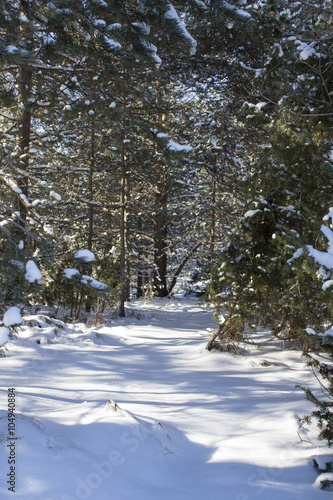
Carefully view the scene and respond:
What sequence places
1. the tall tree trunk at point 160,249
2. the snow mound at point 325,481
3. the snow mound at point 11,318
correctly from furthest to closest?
the tall tree trunk at point 160,249 < the snow mound at point 325,481 < the snow mound at point 11,318

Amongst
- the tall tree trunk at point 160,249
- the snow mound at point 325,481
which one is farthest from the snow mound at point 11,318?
the tall tree trunk at point 160,249

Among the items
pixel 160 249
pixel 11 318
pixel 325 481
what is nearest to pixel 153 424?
pixel 325 481

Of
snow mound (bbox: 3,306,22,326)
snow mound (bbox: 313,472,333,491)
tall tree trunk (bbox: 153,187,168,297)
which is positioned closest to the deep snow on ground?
snow mound (bbox: 313,472,333,491)

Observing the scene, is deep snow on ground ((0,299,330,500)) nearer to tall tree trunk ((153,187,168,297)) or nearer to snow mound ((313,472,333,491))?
snow mound ((313,472,333,491))

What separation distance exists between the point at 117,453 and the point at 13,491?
3.00 feet

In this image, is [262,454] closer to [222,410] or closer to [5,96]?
[222,410]

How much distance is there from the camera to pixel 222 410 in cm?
425

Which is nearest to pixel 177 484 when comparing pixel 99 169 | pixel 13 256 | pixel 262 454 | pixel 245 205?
pixel 262 454

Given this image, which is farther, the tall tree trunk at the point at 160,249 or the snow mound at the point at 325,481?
the tall tree trunk at the point at 160,249

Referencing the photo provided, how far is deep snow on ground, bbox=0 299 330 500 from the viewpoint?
2.64 m

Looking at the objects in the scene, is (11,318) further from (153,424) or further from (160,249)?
(160,249)

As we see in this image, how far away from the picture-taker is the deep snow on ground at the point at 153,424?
264 centimetres

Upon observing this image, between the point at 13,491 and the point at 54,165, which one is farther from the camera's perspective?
the point at 54,165

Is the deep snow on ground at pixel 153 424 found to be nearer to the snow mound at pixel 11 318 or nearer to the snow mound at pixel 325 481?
the snow mound at pixel 325 481
